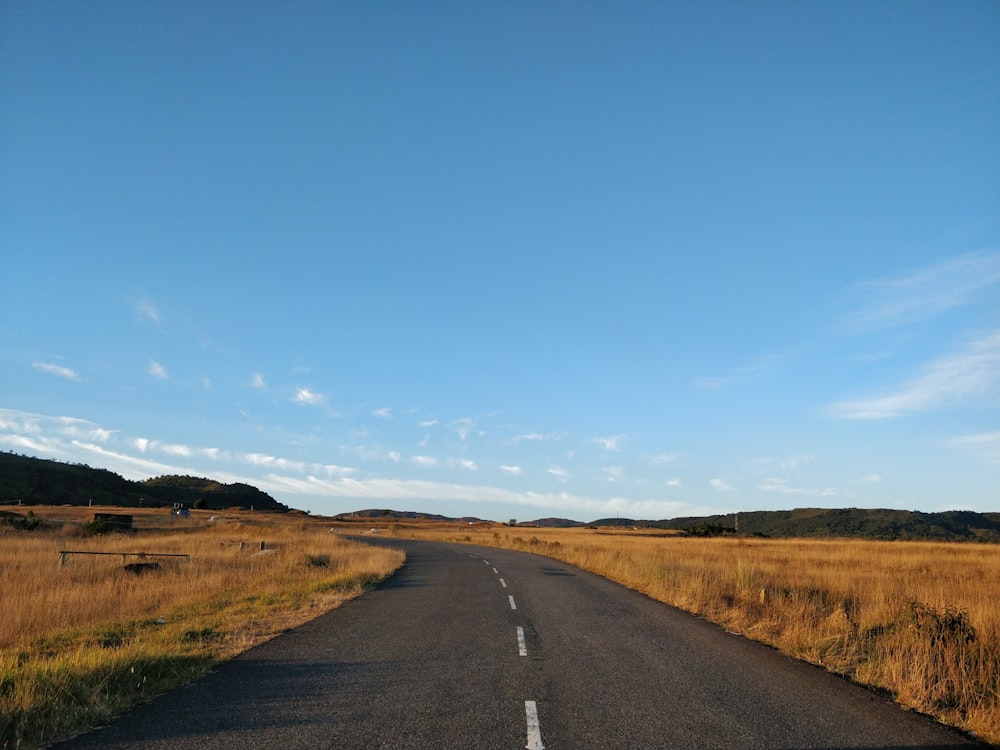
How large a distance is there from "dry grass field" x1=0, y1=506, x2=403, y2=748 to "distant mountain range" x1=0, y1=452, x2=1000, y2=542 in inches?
2859

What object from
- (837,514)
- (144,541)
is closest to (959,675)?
(144,541)

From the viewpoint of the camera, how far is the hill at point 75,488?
292ft

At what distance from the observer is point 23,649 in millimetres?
10898

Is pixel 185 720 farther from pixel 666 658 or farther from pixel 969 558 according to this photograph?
pixel 969 558

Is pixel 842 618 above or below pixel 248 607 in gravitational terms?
above

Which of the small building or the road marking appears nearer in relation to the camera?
the road marking

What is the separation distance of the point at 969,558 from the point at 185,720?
134ft

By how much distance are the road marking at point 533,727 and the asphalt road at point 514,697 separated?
0.02 m

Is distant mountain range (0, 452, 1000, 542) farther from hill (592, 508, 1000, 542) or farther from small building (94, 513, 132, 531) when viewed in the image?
small building (94, 513, 132, 531)

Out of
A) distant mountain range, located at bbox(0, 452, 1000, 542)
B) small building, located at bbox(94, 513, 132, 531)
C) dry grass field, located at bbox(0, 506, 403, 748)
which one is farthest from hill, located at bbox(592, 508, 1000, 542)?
dry grass field, located at bbox(0, 506, 403, 748)

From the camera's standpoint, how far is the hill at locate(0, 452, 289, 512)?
8912 cm

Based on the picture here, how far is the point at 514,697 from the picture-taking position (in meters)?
7.31

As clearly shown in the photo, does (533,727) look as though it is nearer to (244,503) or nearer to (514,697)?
(514,697)

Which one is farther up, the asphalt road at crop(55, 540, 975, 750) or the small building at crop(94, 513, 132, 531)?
the asphalt road at crop(55, 540, 975, 750)
